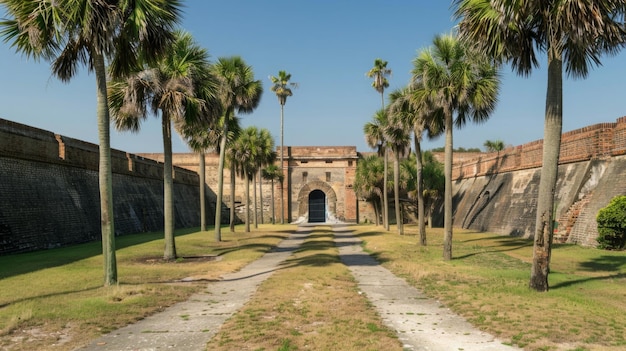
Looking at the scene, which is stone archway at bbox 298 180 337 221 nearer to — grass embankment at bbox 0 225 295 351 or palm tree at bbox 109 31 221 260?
grass embankment at bbox 0 225 295 351

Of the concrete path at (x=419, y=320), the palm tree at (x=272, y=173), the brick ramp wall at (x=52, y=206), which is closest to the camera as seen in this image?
the concrete path at (x=419, y=320)

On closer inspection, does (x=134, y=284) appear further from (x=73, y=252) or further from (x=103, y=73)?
(x=73, y=252)

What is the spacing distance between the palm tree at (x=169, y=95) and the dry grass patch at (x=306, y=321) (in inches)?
265

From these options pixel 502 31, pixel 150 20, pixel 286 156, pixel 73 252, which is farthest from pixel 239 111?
pixel 286 156

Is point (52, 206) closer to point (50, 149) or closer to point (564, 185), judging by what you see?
point (50, 149)

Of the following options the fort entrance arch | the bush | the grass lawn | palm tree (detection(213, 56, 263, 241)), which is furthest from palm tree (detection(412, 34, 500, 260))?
the fort entrance arch

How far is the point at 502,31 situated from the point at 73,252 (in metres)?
15.9

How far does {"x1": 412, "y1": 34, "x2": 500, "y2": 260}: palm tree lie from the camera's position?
15.7 metres

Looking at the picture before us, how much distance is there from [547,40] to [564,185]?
15489 mm

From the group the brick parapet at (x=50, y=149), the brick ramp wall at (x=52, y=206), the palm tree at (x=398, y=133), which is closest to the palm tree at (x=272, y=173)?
the brick parapet at (x=50, y=149)

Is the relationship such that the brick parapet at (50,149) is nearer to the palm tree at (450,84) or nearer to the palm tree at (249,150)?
the palm tree at (249,150)

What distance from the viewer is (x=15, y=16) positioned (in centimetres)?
1003

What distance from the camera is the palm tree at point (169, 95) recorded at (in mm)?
14680

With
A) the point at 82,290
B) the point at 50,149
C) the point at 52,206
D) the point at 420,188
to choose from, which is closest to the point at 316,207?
the point at 420,188
